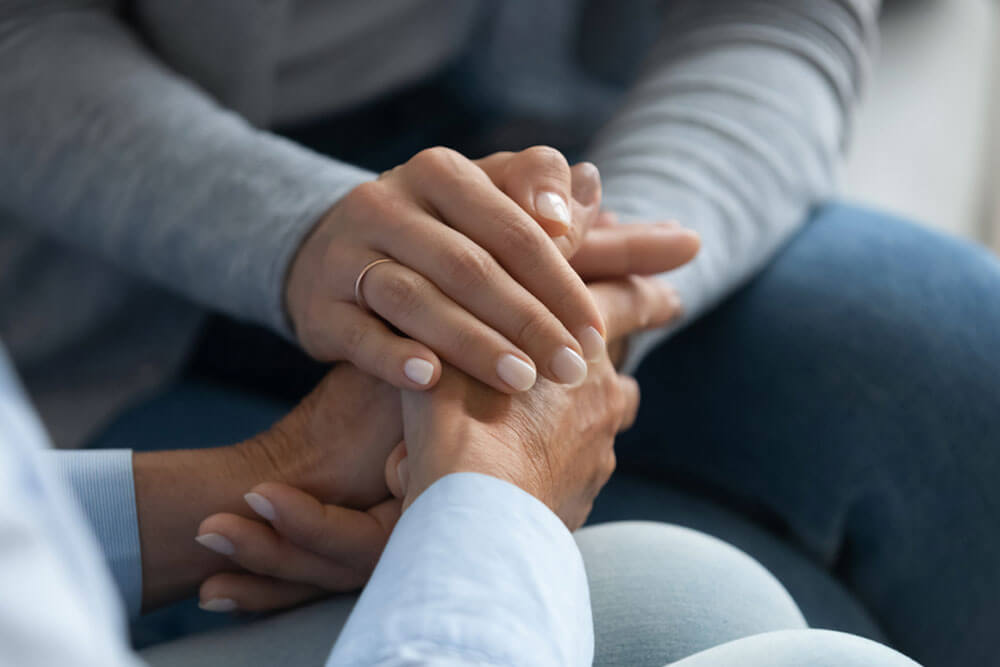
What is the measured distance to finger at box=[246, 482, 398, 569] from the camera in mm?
494

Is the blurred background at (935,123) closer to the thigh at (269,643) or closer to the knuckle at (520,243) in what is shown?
the knuckle at (520,243)

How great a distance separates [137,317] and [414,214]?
367 millimetres

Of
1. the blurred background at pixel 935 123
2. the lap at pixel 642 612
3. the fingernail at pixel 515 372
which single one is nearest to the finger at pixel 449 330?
the fingernail at pixel 515 372

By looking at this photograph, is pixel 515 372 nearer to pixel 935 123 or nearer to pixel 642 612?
pixel 642 612

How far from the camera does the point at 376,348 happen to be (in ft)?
1.59

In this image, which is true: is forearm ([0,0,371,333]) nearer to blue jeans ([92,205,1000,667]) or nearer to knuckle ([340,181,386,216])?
knuckle ([340,181,386,216])

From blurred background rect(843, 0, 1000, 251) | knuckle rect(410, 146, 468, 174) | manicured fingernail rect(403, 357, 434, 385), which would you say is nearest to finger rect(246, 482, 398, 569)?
manicured fingernail rect(403, 357, 434, 385)

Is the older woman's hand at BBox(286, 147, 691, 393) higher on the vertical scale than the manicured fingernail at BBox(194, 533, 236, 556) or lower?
higher

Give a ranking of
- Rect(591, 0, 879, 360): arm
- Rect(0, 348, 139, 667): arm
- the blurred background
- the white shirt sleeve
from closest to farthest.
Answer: Rect(0, 348, 139, 667): arm < the white shirt sleeve < Rect(591, 0, 879, 360): arm < the blurred background

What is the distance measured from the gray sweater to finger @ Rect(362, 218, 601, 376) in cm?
11

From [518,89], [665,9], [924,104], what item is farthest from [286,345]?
[924,104]

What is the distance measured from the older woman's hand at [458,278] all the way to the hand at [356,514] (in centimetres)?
2

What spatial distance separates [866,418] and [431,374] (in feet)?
1.05

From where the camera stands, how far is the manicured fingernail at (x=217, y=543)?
1.60 feet
